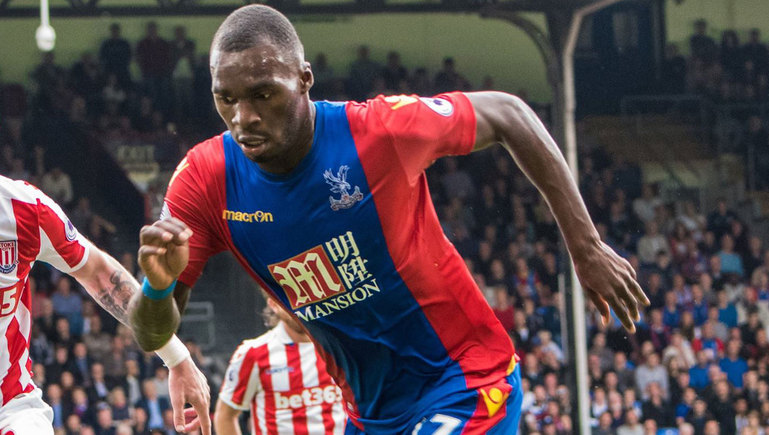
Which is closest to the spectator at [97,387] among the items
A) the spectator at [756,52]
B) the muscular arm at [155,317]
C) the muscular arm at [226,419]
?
the muscular arm at [226,419]

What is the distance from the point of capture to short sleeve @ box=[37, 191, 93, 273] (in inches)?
152

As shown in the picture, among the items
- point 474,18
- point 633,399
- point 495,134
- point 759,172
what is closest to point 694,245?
point 759,172

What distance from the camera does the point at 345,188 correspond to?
3.06 m

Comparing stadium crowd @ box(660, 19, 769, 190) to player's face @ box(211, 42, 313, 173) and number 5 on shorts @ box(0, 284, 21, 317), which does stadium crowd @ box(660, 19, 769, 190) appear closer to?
number 5 on shorts @ box(0, 284, 21, 317)

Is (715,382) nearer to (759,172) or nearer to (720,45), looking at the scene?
(759,172)

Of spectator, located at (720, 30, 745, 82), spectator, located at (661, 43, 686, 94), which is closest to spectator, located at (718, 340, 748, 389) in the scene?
spectator, located at (661, 43, 686, 94)

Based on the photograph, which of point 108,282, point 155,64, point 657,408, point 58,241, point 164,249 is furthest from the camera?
point 155,64

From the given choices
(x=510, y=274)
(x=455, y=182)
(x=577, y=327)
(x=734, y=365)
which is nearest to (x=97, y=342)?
(x=510, y=274)

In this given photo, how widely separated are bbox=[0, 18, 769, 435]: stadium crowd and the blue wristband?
975 centimetres

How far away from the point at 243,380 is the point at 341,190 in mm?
3798

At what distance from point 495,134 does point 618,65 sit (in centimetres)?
1638

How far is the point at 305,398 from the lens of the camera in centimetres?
663

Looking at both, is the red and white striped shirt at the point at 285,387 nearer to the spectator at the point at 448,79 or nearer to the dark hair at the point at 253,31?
the dark hair at the point at 253,31

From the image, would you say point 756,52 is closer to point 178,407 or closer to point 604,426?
point 604,426
